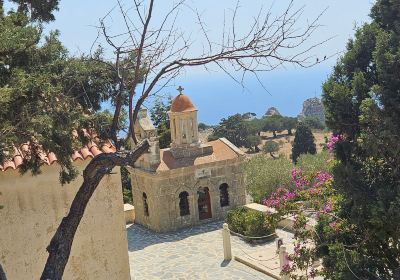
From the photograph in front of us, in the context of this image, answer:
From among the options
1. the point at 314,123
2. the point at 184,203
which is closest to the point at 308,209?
the point at 184,203

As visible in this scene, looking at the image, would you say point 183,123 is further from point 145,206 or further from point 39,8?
point 39,8

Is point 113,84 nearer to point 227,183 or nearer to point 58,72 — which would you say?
point 58,72

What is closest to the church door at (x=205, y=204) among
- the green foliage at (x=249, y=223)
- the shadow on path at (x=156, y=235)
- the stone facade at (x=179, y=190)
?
the stone facade at (x=179, y=190)

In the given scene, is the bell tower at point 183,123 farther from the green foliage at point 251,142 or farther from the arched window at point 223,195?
the green foliage at point 251,142

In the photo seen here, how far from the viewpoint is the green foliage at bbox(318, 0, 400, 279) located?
741cm

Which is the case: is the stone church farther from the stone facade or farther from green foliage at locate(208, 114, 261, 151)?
green foliage at locate(208, 114, 261, 151)

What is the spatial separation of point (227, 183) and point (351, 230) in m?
16.7

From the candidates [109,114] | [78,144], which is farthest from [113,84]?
[78,144]

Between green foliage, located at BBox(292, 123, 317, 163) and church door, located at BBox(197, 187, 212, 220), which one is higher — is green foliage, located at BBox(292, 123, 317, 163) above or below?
above

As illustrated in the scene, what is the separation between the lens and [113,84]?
7.07 metres

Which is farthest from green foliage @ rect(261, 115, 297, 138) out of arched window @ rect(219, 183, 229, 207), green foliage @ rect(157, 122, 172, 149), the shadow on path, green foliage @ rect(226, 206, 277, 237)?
green foliage @ rect(226, 206, 277, 237)

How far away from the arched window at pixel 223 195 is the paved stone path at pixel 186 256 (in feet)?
4.69

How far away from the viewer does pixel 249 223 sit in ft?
68.3

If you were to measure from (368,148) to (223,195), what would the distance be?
18079 mm
